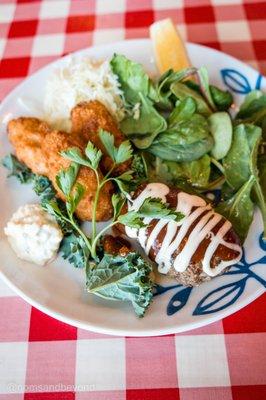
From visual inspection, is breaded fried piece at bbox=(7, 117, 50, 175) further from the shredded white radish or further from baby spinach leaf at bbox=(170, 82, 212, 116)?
baby spinach leaf at bbox=(170, 82, 212, 116)

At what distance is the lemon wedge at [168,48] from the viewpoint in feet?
6.58

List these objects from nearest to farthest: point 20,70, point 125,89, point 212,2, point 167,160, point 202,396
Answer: point 202,396 < point 167,160 < point 125,89 < point 20,70 < point 212,2

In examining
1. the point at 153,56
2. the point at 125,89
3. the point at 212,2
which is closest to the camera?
the point at 125,89

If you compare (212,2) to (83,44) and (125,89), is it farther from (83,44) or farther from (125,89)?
(125,89)

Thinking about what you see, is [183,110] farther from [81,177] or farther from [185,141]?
[81,177]

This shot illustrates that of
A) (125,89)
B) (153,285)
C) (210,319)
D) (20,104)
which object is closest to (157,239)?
(153,285)

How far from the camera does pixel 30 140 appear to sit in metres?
1.78

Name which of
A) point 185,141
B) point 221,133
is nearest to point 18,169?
point 185,141

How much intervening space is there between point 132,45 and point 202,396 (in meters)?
1.70

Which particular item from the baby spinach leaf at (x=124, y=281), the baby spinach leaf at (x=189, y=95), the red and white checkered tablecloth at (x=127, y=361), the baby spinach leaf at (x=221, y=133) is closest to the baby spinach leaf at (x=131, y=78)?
the baby spinach leaf at (x=189, y=95)

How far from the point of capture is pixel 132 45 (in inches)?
85.7

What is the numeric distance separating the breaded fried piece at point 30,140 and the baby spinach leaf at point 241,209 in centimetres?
77

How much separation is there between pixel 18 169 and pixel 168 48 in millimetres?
945

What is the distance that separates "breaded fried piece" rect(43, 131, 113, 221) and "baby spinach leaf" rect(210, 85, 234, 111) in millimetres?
651
